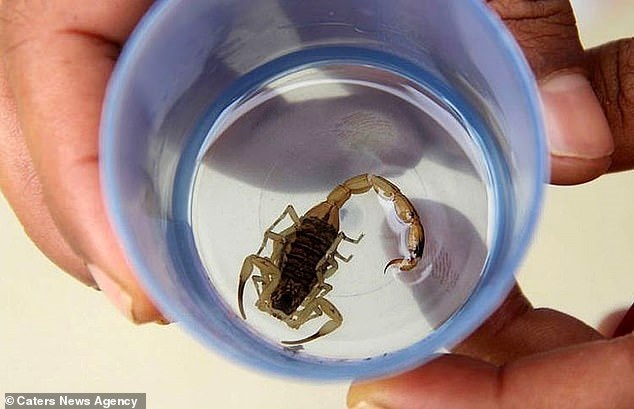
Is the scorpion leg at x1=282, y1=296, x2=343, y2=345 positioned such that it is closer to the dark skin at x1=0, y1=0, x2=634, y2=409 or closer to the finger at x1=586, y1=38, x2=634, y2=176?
the dark skin at x1=0, y1=0, x2=634, y2=409

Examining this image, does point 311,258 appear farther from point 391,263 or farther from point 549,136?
point 549,136

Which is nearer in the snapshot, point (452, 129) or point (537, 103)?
point (537, 103)

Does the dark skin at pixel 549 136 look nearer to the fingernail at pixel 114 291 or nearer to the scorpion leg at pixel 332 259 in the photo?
the fingernail at pixel 114 291

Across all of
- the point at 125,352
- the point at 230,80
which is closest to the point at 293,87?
the point at 230,80

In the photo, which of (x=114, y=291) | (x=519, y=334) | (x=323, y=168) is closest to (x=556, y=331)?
(x=519, y=334)

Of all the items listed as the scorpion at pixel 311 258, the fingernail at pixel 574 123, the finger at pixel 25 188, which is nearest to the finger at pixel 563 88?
the fingernail at pixel 574 123

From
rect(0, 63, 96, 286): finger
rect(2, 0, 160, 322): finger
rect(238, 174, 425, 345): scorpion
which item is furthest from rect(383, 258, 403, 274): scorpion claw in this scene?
rect(0, 63, 96, 286): finger

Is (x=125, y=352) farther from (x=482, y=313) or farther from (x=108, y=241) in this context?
(x=482, y=313)
